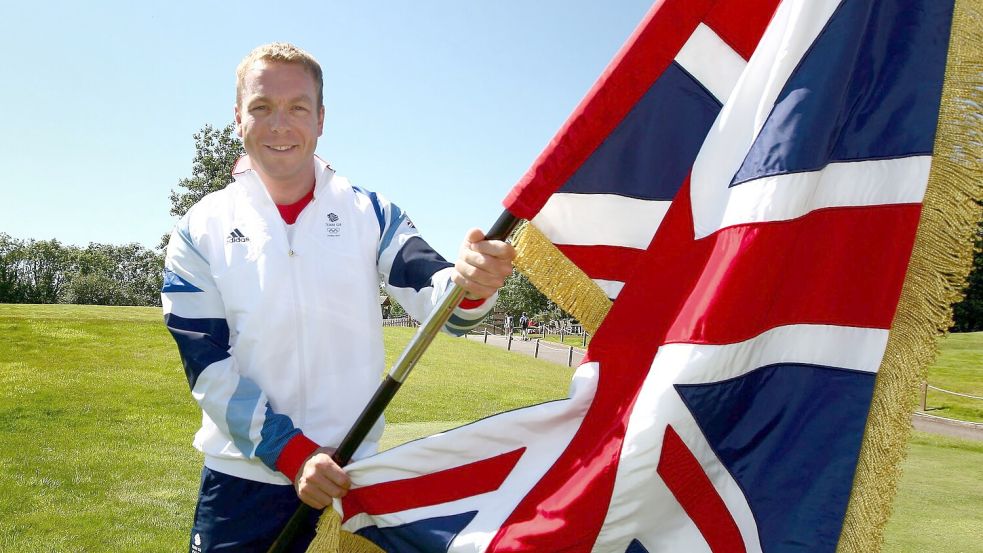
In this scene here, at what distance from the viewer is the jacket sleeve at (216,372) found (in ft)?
6.35

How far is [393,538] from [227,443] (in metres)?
0.62

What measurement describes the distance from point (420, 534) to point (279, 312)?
78 cm

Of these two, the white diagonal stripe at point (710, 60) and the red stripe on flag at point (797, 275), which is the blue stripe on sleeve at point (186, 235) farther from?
the white diagonal stripe at point (710, 60)

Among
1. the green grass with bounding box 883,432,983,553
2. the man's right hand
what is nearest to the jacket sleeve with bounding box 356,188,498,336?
the man's right hand

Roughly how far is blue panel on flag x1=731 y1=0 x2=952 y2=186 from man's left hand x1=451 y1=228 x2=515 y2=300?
0.63 m

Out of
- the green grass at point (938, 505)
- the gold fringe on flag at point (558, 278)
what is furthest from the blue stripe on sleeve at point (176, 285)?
the green grass at point (938, 505)

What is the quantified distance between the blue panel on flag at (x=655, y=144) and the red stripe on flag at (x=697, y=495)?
0.68 meters

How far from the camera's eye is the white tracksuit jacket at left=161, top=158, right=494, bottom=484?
2.00 meters

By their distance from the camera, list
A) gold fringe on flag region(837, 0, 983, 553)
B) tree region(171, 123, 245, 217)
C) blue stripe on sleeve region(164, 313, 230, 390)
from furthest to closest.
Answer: tree region(171, 123, 245, 217), blue stripe on sleeve region(164, 313, 230, 390), gold fringe on flag region(837, 0, 983, 553)

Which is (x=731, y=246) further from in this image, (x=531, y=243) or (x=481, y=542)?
(x=481, y=542)

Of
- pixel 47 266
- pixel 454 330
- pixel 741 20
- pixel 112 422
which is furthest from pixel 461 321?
pixel 47 266

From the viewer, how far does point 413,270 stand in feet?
6.93

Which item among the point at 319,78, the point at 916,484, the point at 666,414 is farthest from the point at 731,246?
the point at 916,484

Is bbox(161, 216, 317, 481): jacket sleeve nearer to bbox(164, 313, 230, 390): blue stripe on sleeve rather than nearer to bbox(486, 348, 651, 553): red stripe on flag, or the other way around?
bbox(164, 313, 230, 390): blue stripe on sleeve
